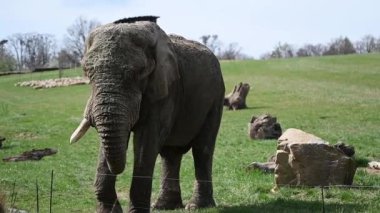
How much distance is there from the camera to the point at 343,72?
57375 mm

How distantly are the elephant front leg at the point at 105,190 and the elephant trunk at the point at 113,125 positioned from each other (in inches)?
36.1

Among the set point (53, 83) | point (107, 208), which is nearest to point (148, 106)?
point (107, 208)

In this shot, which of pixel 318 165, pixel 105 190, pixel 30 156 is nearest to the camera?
pixel 105 190

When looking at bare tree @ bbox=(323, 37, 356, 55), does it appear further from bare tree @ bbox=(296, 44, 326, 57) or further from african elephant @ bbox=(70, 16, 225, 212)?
african elephant @ bbox=(70, 16, 225, 212)

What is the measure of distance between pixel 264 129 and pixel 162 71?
1352 cm

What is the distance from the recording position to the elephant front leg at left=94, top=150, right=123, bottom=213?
8.70 meters

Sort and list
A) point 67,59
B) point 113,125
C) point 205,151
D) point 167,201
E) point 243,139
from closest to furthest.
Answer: point 113,125
point 167,201
point 205,151
point 243,139
point 67,59

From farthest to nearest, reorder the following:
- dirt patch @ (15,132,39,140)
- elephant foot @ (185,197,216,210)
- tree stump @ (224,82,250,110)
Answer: tree stump @ (224,82,250,110)
dirt patch @ (15,132,39,140)
elephant foot @ (185,197,216,210)

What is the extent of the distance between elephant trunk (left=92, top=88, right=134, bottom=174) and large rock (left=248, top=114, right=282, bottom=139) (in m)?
14.6

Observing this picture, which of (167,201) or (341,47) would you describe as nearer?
(167,201)

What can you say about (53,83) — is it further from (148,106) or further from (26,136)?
(148,106)

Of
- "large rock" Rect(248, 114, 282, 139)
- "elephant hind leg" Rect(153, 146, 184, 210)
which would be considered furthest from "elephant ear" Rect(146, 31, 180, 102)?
"large rock" Rect(248, 114, 282, 139)

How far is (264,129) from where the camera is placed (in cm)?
2206

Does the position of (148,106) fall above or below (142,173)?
above
